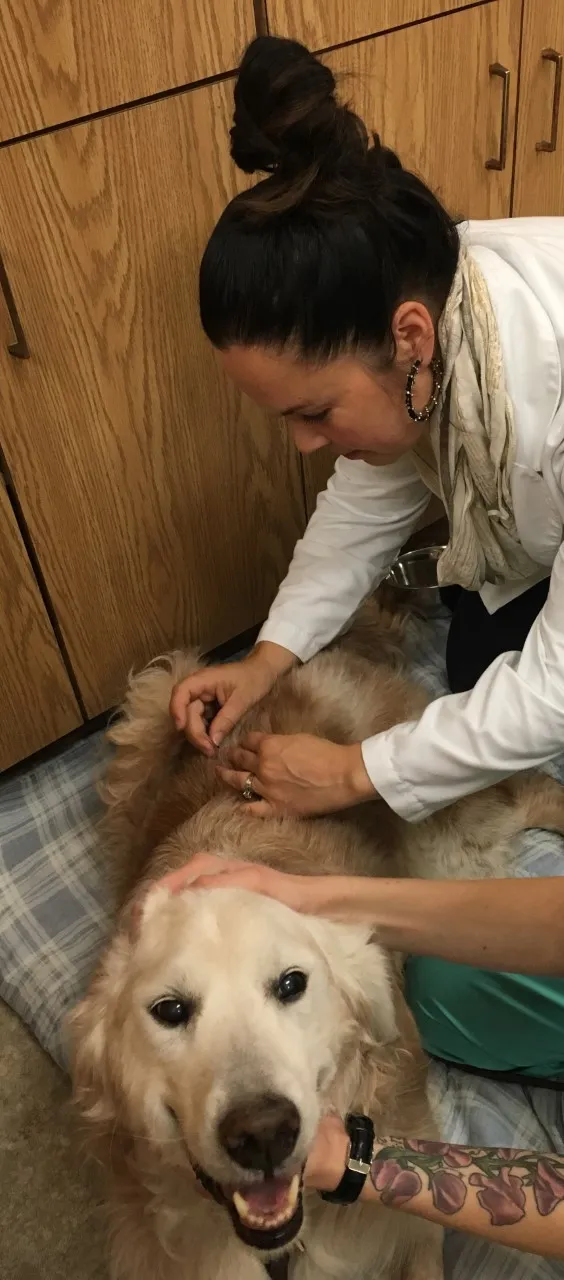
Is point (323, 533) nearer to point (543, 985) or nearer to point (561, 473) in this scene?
point (561, 473)

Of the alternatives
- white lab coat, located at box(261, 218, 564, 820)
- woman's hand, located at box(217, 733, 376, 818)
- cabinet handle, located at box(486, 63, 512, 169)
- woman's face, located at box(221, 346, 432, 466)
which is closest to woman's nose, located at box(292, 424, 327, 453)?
woman's face, located at box(221, 346, 432, 466)

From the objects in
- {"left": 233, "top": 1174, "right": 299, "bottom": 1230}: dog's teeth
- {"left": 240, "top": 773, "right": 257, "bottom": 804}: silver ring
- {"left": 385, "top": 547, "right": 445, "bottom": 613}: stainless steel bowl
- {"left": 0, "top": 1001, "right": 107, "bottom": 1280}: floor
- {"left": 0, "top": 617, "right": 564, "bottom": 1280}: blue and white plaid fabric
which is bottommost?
{"left": 0, "top": 1001, "right": 107, "bottom": 1280}: floor

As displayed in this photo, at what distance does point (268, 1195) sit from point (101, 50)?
4.25 ft

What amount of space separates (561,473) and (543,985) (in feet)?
2.05

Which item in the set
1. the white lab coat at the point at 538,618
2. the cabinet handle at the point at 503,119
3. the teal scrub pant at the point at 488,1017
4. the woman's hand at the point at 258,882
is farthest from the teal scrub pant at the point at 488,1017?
the cabinet handle at the point at 503,119

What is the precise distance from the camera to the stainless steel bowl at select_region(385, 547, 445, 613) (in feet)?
6.35

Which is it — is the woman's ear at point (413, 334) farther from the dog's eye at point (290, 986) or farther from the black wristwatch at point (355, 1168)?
the black wristwatch at point (355, 1168)

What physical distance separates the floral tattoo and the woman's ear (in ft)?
2.67

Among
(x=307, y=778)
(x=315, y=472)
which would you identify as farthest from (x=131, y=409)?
(x=307, y=778)

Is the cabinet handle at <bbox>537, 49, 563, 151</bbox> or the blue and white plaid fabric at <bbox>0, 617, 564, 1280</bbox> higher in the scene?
the cabinet handle at <bbox>537, 49, 563, 151</bbox>

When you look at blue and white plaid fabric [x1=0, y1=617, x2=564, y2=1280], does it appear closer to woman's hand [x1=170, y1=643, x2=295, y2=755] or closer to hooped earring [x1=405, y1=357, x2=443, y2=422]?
woman's hand [x1=170, y1=643, x2=295, y2=755]

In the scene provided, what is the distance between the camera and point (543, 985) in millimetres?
1190

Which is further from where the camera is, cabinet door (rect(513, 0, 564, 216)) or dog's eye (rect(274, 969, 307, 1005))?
cabinet door (rect(513, 0, 564, 216))

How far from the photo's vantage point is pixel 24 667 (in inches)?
64.6
